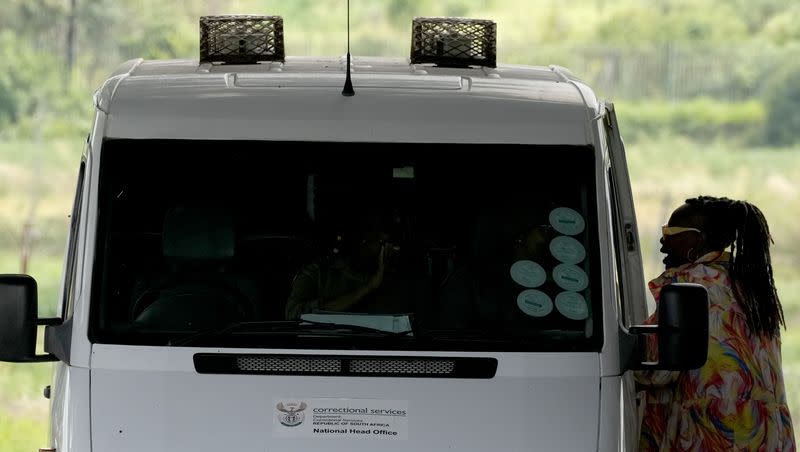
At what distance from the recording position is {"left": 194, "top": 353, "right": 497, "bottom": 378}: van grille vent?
15.1 ft

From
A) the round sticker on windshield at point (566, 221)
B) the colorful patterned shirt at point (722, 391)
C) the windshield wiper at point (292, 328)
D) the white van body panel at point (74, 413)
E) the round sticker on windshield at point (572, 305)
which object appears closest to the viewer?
the white van body panel at point (74, 413)

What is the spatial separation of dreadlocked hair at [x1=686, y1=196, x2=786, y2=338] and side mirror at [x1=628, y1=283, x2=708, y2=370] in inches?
46.6

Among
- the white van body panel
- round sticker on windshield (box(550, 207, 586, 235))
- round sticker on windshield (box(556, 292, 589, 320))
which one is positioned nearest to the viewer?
the white van body panel

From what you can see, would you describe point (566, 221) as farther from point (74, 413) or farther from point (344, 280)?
point (74, 413)

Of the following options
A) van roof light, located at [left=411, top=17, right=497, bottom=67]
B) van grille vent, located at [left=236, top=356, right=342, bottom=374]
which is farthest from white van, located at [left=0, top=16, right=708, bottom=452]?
van roof light, located at [left=411, top=17, right=497, bottom=67]

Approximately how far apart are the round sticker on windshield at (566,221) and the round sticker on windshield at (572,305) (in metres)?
0.20

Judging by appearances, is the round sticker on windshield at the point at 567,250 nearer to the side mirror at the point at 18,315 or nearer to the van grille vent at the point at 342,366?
the van grille vent at the point at 342,366

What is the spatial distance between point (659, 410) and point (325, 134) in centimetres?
182

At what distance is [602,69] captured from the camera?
681 inches

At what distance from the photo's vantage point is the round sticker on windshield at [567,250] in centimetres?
487

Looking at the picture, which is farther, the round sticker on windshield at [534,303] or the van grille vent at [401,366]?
the round sticker on windshield at [534,303]

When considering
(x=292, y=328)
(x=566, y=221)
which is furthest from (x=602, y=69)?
(x=292, y=328)

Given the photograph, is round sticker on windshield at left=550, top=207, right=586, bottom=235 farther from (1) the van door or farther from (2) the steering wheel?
(2) the steering wheel

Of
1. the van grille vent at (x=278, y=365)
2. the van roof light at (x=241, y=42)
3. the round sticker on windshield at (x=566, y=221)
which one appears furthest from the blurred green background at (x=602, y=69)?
the van grille vent at (x=278, y=365)
